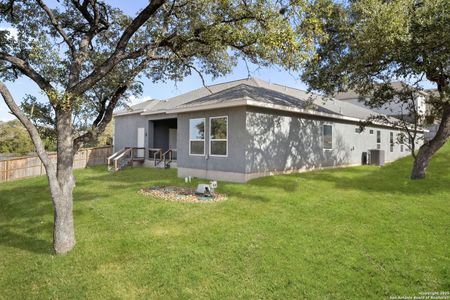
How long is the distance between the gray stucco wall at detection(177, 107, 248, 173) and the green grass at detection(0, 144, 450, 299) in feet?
8.61

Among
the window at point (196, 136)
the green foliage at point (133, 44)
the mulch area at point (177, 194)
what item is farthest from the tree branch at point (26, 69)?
the window at point (196, 136)

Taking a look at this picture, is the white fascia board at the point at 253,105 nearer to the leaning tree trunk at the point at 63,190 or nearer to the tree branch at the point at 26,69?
the leaning tree trunk at the point at 63,190

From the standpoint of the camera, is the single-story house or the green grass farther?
the single-story house

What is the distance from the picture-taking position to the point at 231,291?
4.77 m

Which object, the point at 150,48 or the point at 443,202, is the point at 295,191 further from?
the point at 150,48

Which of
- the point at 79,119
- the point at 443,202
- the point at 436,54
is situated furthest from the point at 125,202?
the point at 436,54

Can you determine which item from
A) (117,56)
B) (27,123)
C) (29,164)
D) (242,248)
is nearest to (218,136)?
(117,56)

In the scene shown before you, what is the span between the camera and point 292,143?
14.2 m

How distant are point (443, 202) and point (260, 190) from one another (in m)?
5.06

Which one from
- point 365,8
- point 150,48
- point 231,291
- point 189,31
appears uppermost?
point 365,8

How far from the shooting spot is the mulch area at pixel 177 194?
956cm

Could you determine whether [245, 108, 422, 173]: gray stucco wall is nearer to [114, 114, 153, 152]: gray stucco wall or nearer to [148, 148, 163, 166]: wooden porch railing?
[148, 148, 163, 166]: wooden porch railing

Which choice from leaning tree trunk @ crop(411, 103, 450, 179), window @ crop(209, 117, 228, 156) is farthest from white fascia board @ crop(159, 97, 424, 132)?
leaning tree trunk @ crop(411, 103, 450, 179)

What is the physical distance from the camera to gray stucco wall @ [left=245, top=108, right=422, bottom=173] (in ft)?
40.8
